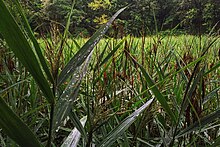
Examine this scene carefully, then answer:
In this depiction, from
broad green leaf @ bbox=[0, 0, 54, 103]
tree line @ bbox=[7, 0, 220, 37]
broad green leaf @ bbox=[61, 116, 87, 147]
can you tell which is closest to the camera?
broad green leaf @ bbox=[0, 0, 54, 103]

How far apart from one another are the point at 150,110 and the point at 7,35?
280mm

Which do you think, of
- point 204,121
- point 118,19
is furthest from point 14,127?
point 118,19

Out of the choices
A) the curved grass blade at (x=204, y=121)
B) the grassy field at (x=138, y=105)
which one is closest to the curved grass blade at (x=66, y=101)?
the grassy field at (x=138, y=105)

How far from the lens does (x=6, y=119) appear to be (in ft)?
0.72

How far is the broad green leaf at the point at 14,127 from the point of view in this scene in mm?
→ 216

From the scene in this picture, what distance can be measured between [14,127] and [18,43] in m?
0.06

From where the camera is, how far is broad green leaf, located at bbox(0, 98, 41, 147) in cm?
22

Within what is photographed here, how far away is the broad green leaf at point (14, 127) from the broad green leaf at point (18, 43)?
0.11 ft

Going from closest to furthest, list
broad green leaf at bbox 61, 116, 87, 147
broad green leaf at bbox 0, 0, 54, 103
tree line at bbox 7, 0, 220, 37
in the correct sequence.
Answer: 1. broad green leaf at bbox 0, 0, 54, 103
2. broad green leaf at bbox 61, 116, 87, 147
3. tree line at bbox 7, 0, 220, 37

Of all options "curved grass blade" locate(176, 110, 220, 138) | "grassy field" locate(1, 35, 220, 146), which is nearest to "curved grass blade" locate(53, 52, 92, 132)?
"grassy field" locate(1, 35, 220, 146)

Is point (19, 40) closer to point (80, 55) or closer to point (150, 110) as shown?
point (80, 55)

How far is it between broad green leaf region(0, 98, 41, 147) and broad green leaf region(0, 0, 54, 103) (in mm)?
35

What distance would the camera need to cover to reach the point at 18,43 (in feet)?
0.72

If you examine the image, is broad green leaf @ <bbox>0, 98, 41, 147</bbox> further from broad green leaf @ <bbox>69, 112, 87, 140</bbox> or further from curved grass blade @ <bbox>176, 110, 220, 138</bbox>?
curved grass blade @ <bbox>176, 110, 220, 138</bbox>
